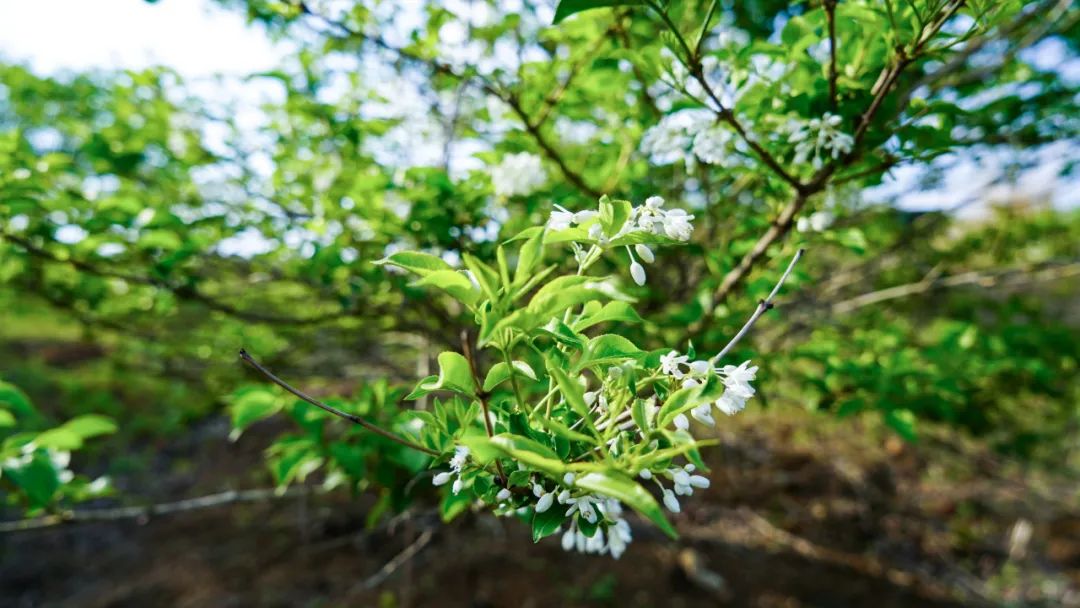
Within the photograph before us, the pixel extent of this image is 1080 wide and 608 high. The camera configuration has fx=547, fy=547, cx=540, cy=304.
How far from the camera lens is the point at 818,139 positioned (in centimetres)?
114

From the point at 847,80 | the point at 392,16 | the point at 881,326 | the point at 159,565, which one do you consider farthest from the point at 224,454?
the point at 847,80

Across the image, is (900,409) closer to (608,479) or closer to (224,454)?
(608,479)

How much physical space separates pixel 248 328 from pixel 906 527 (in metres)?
5.08

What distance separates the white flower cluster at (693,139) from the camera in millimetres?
1262

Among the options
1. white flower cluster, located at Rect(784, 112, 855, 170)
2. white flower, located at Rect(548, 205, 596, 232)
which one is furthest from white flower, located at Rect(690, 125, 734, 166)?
white flower, located at Rect(548, 205, 596, 232)

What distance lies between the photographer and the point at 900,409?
1765 millimetres

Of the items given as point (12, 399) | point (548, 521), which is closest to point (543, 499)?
point (548, 521)

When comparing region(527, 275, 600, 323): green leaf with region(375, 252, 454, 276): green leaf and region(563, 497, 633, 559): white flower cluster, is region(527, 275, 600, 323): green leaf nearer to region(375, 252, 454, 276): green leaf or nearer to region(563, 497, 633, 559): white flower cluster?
region(375, 252, 454, 276): green leaf

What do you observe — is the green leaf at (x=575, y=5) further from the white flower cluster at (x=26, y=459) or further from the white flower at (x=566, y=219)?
the white flower cluster at (x=26, y=459)

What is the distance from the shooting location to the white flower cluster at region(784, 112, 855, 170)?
112cm

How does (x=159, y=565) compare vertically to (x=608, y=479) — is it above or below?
below

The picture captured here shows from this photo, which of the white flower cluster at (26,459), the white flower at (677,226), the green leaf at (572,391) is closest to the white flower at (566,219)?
the white flower at (677,226)

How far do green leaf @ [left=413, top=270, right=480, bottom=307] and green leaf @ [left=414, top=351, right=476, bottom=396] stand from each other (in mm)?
87

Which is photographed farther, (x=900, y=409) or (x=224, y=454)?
(x=224, y=454)
